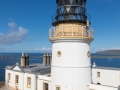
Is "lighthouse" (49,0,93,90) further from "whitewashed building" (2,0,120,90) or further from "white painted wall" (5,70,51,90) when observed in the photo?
"white painted wall" (5,70,51,90)

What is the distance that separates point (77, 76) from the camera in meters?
11.2

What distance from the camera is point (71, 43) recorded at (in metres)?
11.1

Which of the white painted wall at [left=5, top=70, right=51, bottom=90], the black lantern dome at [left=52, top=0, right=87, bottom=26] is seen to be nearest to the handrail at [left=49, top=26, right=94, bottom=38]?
the black lantern dome at [left=52, top=0, right=87, bottom=26]

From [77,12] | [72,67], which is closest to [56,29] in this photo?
[77,12]

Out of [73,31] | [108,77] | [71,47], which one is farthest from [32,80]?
[108,77]

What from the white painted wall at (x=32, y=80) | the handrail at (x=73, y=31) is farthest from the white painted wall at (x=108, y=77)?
the handrail at (x=73, y=31)

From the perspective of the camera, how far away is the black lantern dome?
11.0 m

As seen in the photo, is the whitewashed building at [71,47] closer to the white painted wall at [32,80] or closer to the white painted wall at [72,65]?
the white painted wall at [72,65]

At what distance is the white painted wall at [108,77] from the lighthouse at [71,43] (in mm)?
9860

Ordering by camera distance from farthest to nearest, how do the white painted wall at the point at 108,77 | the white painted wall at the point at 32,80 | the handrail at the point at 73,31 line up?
the white painted wall at the point at 108,77
the white painted wall at the point at 32,80
the handrail at the point at 73,31

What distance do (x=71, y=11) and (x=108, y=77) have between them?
13269mm

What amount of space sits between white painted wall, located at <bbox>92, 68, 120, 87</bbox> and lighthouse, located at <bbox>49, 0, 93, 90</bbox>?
9860 millimetres

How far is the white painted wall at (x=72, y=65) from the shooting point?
1116 cm

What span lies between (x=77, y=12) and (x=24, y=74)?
39.3ft
